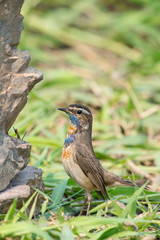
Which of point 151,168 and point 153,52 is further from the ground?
point 153,52

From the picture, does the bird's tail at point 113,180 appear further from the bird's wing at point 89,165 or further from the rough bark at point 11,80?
the rough bark at point 11,80

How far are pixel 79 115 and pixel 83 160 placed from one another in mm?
558

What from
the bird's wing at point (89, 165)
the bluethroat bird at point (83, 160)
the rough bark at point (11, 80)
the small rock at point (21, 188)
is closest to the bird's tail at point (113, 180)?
the bluethroat bird at point (83, 160)

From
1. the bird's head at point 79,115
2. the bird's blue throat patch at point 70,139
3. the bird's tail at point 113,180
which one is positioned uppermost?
the bird's head at point 79,115

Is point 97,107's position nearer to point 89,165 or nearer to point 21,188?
point 89,165

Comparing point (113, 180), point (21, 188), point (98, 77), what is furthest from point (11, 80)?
point (98, 77)

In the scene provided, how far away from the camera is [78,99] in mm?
10156

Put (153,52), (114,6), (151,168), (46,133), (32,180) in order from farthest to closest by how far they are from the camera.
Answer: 1. (114,6)
2. (153,52)
3. (46,133)
4. (151,168)
5. (32,180)

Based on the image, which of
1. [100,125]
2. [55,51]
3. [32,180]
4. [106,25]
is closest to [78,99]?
[100,125]

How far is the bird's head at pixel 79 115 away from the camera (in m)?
5.37

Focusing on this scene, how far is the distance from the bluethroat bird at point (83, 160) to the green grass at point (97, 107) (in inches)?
8.4

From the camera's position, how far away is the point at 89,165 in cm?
517

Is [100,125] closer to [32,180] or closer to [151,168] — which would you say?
[151,168]

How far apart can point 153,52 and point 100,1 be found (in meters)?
4.51
